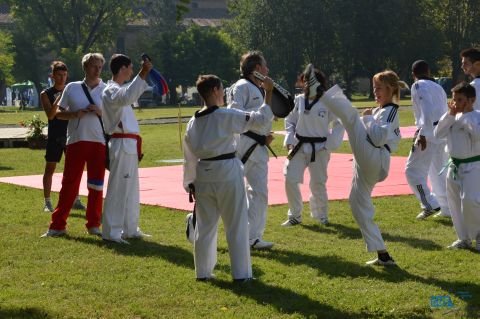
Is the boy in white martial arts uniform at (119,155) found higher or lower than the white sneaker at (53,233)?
higher

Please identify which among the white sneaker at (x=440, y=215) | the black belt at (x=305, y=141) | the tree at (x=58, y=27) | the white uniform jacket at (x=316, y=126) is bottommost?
the white sneaker at (x=440, y=215)

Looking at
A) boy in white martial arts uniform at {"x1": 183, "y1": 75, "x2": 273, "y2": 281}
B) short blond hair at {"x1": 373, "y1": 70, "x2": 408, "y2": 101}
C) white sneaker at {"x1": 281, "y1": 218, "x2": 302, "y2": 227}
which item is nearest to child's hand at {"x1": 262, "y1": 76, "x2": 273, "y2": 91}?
boy in white martial arts uniform at {"x1": 183, "y1": 75, "x2": 273, "y2": 281}

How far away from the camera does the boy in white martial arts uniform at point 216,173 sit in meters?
8.22

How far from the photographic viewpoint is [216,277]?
340 inches

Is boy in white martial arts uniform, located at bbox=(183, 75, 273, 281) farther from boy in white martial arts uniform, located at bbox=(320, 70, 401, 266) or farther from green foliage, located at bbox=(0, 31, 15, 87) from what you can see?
green foliage, located at bbox=(0, 31, 15, 87)

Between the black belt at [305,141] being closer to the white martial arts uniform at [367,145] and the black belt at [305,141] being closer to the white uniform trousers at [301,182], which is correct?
the white uniform trousers at [301,182]

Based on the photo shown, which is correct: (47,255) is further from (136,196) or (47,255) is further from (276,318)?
(276,318)

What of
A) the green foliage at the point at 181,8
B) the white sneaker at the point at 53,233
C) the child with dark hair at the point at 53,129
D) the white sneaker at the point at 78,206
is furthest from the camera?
the white sneaker at the point at 78,206

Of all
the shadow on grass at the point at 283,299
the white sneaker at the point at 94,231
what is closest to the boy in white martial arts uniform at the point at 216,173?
the shadow on grass at the point at 283,299

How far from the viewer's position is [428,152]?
494 inches

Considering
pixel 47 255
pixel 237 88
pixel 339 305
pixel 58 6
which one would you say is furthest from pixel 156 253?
pixel 58 6

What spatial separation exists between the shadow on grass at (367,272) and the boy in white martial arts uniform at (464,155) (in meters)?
1.30

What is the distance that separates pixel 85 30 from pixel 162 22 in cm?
748

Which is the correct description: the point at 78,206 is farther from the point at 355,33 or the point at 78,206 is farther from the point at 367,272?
the point at 355,33
